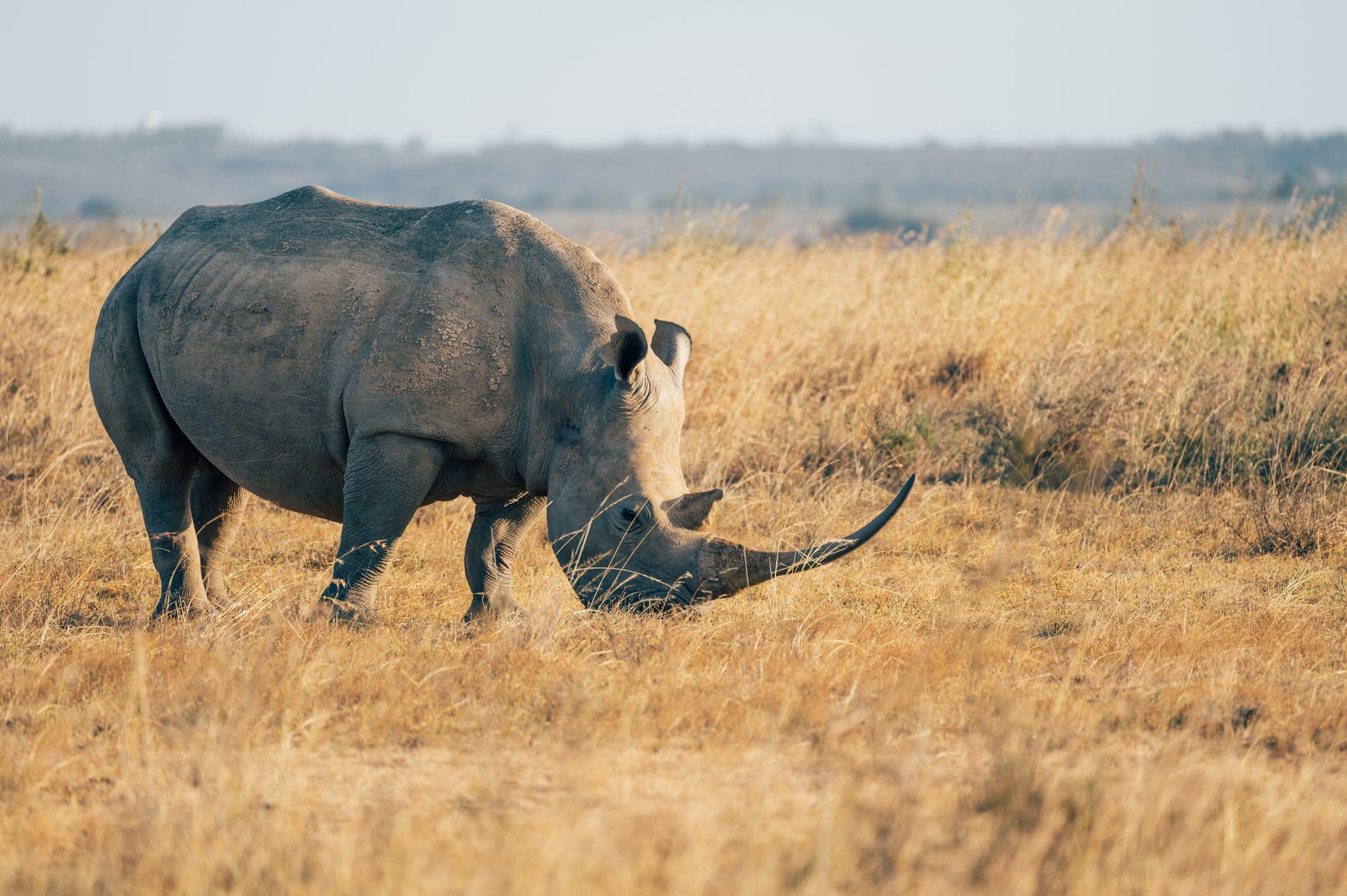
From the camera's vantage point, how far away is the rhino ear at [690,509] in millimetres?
4734

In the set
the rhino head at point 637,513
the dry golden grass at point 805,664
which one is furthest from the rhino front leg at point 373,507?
the rhino head at point 637,513

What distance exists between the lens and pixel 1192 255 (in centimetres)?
1165

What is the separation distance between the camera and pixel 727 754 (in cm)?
398

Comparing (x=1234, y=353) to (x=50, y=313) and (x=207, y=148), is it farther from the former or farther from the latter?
(x=207, y=148)

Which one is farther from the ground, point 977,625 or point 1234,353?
point 1234,353

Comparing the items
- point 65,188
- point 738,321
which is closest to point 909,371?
point 738,321

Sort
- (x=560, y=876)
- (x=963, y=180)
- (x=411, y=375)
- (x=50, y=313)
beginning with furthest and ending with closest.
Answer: (x=963, y=180)
(x=50, y=313)
(x=411, y=375)
(x=560, y=876)

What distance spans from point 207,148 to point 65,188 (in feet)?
109

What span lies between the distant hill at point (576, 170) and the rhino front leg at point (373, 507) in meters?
68.2

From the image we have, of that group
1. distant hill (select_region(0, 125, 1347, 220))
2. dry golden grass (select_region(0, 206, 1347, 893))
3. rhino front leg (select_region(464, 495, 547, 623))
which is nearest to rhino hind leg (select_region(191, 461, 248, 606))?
dry golden grass (select_region(0, 206, 1347, 893))

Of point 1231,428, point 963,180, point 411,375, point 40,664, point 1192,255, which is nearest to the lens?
point 40,664

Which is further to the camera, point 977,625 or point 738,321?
point 738,321

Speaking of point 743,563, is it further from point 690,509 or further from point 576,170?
point 576,170

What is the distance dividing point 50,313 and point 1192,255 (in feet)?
30.5
